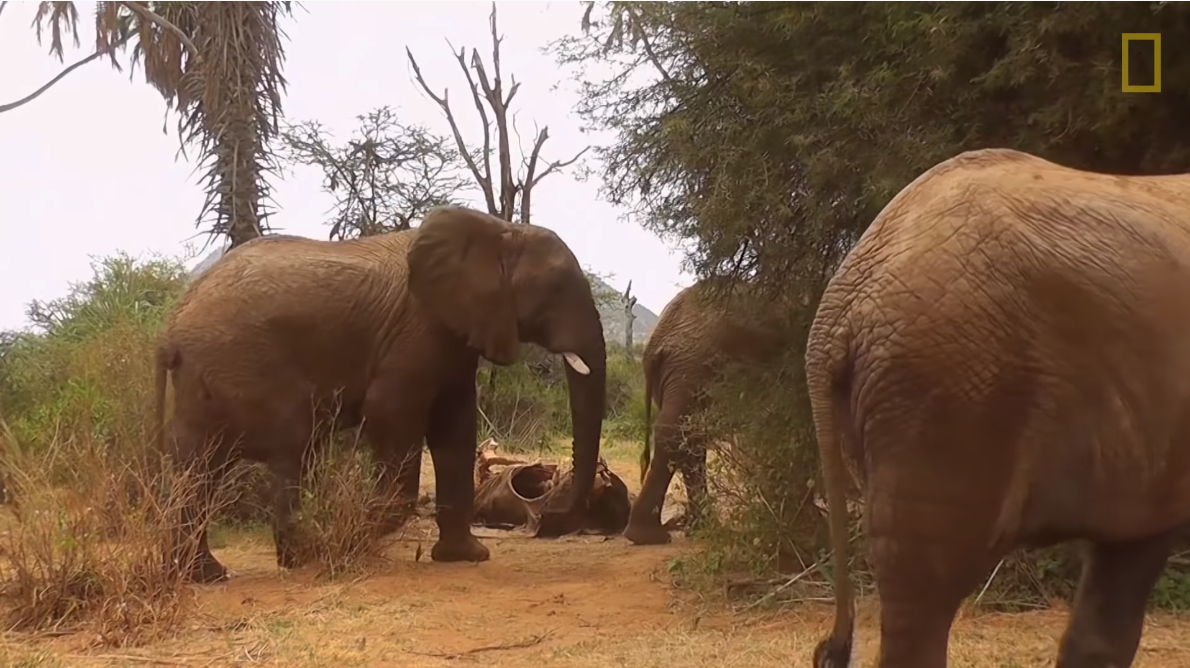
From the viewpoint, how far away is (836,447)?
3.11m

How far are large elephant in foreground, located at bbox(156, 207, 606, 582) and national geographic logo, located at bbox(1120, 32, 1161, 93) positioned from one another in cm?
406

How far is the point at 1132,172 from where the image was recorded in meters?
5.28

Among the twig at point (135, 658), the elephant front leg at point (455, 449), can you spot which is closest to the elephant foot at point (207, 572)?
the elephant front leg at point (455, 449)

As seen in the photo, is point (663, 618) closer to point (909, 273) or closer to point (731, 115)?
point (731, 115)

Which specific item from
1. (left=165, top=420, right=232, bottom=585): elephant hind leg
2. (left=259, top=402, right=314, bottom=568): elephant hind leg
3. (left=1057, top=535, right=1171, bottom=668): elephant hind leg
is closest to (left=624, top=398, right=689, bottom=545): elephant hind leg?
(left=259, top=402, right=314, bottom=568): elephant hind leg

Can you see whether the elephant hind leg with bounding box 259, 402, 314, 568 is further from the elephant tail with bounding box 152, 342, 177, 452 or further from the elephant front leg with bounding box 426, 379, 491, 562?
the elephant front leg with bounding box 426, 379, 491, 562

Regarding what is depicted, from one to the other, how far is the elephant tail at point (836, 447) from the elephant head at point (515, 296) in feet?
16.0

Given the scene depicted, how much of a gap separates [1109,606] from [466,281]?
5.20 meters

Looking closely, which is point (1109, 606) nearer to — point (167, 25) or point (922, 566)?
point (922, 566)

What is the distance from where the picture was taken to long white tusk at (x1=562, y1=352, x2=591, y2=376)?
26.4ft

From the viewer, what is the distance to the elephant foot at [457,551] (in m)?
7.87

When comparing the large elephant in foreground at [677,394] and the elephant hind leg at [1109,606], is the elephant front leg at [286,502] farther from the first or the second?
the elephant hind leg at [1109,606]

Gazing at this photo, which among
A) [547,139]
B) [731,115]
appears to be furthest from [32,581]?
[547,139]

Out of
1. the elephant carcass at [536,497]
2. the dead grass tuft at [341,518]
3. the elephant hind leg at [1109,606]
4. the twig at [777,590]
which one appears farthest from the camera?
the elephant carcass at [536,497]
